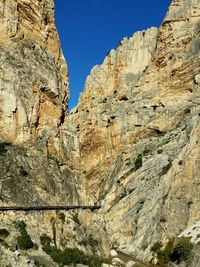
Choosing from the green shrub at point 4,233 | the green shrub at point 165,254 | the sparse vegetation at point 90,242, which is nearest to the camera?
the green shrub at point 4,233

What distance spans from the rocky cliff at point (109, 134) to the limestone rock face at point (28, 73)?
0.17m

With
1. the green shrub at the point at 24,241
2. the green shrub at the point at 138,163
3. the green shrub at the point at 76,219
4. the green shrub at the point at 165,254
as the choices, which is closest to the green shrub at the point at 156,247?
the green shrub at the point at 165,254

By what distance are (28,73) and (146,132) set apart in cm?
3739

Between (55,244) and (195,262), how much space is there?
656 inches

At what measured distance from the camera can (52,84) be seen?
7844 centimetres

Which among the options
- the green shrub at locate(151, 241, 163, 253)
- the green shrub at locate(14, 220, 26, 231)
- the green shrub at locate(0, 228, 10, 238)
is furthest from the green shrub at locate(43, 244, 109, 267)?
the green shrub at locate(151, 241, 163, 253)

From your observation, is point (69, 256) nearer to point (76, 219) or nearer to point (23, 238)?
point (23, 238)

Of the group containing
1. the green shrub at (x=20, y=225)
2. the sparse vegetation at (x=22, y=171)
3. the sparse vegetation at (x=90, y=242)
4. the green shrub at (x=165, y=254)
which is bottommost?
the green shrub at (x=165, y=254)

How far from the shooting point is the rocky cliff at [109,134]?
68062mm

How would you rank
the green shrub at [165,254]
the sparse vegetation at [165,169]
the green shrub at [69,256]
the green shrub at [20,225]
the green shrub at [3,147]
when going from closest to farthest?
the green shrub at [69,256]
the green shrub at [20,225]
the green shrub at [165,254]
the green shrub at [3,147]
the sparse vegetation at [165,169]

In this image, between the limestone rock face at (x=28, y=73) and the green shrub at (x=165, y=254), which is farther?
the limestone rock face at (x=28, y=73)

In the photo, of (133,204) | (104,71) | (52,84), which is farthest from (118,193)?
(104,71)

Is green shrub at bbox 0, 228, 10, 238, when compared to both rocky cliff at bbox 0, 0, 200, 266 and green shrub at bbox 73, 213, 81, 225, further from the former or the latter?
green shrub at bbox 73, 213, 81, 225

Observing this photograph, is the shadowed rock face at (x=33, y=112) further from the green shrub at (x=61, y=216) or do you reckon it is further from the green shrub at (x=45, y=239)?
the green shrub at (x=45, y=239)
